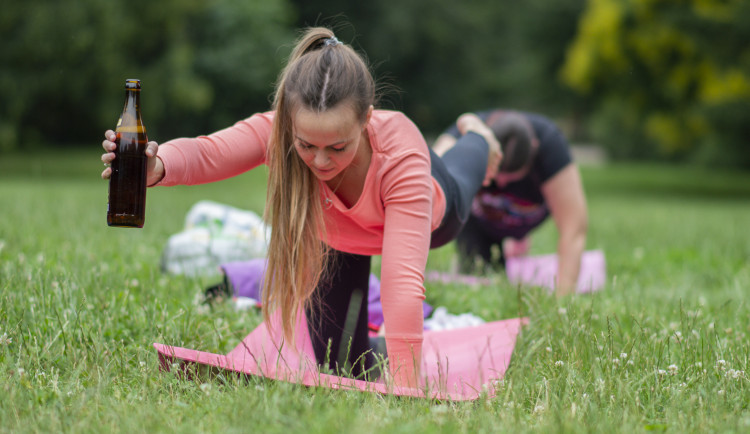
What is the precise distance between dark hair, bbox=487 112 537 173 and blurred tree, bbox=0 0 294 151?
833cm

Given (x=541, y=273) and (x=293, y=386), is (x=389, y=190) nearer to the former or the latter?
(x=293, y=386)

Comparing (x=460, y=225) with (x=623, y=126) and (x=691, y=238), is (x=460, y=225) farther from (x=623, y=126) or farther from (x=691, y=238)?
(x=623, y=126)

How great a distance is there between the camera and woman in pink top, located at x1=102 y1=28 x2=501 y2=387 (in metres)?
2.73

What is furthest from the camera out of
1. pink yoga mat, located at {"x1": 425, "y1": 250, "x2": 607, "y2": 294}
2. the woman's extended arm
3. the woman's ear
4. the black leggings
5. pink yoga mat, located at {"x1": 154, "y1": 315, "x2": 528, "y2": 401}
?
the woman's extended arm

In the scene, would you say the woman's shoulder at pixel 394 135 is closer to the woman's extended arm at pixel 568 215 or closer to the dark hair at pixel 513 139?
the dark hair at pixel 513 139

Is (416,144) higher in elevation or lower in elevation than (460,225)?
higher

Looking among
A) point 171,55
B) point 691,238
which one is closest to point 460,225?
point 691,238

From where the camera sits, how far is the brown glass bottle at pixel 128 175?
2648mm

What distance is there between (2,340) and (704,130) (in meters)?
21.6

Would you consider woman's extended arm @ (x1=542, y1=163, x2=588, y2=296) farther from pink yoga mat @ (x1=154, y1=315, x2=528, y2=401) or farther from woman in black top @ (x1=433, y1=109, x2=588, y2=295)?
pink yoga mat @ (x1=154, y1=315, x2=528, y2=401)

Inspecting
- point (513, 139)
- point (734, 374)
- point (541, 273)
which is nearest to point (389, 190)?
point (734, 374)

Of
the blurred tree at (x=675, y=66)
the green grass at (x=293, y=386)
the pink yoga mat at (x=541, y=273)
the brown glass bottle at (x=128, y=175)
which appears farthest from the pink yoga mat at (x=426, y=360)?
the blurred tree at (x=675, y=66)

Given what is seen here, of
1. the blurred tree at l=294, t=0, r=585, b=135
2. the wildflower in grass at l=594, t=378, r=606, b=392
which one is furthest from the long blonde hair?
the blurred tree at l=294, t=0, r=585, b=135

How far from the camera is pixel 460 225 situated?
3725 mm
